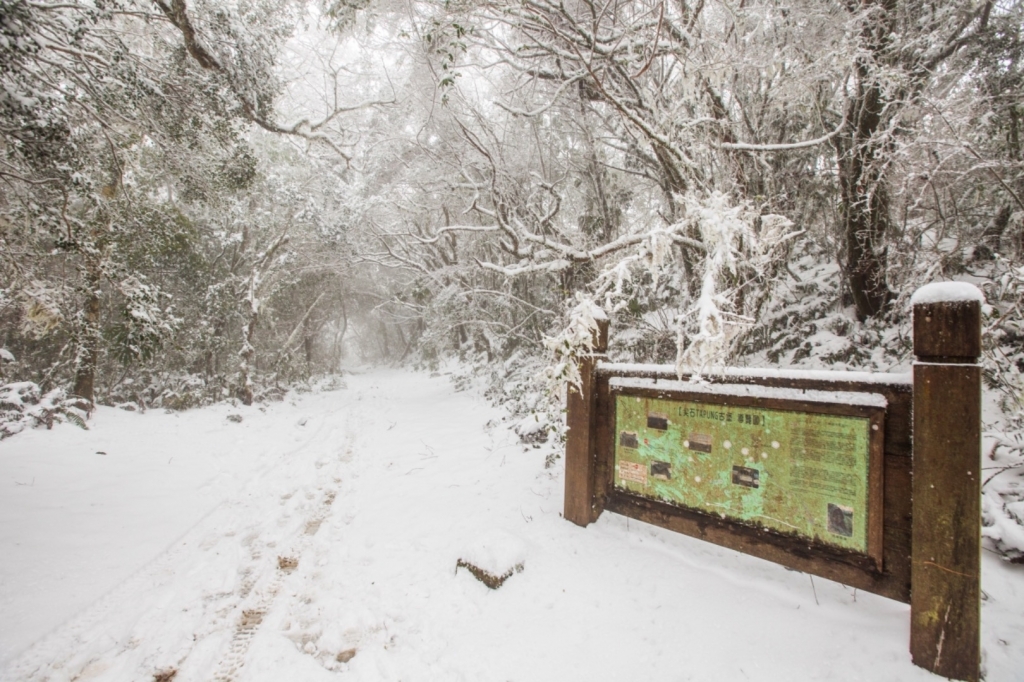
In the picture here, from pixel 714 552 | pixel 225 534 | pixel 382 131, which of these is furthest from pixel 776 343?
pixel 382 131

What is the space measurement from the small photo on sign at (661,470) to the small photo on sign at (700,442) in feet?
0.85

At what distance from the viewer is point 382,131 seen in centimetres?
1241

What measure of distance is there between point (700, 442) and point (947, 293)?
5.45ft

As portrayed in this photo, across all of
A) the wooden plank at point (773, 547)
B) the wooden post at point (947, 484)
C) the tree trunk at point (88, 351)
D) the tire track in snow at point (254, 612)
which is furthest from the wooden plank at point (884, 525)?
the tree trunk at point (88, 351)

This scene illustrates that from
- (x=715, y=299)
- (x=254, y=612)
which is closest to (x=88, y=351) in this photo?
(x=254, y=612)

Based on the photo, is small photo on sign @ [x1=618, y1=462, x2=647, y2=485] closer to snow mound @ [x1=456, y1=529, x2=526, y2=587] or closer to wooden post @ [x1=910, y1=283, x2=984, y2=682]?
snow mound @ [x1=456, y1=529, x2=526, y2=587]

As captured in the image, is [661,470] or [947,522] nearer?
[947,522]

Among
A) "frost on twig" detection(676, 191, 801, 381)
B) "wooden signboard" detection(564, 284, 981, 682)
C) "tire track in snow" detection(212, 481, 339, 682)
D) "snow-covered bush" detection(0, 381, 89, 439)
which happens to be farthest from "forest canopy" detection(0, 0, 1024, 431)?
"tire track in snow" detection(212, 481, 339, 682)

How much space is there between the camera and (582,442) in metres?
3.86

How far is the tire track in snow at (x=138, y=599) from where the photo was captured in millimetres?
2518

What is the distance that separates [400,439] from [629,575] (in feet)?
20.2

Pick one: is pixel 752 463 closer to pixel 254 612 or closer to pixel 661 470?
pixel 661 470

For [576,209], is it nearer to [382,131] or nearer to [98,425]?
[382,131]

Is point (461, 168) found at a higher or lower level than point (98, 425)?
higher
